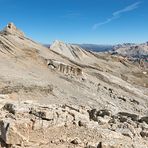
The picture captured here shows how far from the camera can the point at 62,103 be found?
24.1m

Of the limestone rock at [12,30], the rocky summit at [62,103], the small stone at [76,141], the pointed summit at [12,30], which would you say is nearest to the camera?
the small stone at [76,141]

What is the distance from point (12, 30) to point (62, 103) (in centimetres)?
2382

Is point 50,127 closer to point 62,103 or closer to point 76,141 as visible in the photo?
point 76,141

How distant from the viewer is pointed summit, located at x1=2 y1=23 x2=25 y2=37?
44050mm

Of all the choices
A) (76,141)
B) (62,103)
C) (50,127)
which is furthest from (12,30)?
(76,141)

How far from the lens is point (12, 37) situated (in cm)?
4009

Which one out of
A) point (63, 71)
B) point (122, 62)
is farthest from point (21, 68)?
point (122, 62)

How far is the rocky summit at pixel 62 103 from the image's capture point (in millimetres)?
12234

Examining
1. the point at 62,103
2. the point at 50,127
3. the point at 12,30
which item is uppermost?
the point at 12,30

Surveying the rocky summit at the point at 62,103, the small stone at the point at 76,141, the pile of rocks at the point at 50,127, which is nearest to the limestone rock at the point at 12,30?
the rocky summit at the point at 62,103

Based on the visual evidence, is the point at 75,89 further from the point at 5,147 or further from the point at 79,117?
the point at 5,147

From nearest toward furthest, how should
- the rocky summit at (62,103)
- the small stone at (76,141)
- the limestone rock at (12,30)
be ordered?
the small stone at (76,141)
the rocky summit at (62,103)
the limestone rock at (12,30)

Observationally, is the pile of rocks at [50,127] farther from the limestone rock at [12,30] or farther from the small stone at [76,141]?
the limestone rock at [12,30]

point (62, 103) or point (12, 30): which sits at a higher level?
point (12, 30)
